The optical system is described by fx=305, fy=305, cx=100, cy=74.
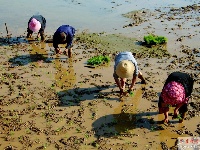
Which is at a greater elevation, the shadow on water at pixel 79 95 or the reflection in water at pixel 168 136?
the shadow on water at pixel 79 95

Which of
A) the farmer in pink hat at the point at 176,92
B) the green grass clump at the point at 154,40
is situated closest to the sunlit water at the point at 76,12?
the green grass clump at the point at 154,40

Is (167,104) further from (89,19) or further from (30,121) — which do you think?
(89,19)

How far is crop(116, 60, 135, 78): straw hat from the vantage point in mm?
6863

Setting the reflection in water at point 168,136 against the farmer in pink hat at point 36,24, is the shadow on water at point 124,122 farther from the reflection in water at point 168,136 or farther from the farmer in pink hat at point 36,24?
the farmer in pink hat at point 36,24

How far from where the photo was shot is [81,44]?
1103 cm

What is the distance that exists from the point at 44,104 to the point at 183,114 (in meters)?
3.28

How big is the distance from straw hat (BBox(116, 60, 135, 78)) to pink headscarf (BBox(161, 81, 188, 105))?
3.77 ft

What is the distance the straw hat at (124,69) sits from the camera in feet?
22.5

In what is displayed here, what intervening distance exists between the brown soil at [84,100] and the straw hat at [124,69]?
0.91 meters

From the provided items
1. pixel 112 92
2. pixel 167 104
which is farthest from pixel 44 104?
pixel 167 104

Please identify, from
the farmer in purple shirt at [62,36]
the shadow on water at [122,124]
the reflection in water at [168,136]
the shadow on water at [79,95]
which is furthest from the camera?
the farmer in purple shirt at [62,36]

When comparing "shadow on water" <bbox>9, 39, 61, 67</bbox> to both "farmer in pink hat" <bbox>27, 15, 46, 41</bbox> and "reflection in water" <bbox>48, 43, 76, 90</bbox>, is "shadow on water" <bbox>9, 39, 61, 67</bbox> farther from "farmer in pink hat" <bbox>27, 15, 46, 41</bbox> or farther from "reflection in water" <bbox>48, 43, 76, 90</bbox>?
"farmer in pink hat" <bbox>27, 15, 46, 41</bbox>

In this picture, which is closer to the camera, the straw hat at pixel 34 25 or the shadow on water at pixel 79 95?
the shadow on water at pixel 79 95

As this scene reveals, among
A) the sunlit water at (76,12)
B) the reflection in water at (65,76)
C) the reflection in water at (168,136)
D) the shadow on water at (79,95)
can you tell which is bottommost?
the reflection in water at (168,136)
